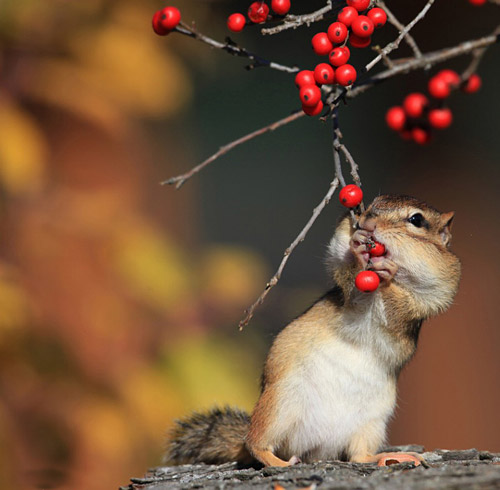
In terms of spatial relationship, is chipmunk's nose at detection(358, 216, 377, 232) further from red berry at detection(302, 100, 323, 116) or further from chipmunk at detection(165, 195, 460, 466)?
red berry at detection(302, 100, 323, 116)

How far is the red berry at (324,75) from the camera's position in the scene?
140cm

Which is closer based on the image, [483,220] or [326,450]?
[326,450]

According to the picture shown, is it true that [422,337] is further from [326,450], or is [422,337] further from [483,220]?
[326,450]

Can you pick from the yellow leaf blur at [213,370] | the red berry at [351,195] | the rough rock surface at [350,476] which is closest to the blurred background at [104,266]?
the yellow leaf blur at [213,370]

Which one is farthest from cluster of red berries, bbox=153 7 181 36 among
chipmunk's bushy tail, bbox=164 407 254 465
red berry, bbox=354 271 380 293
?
chipmunk's bushy tail, bbox=164 407 254 465

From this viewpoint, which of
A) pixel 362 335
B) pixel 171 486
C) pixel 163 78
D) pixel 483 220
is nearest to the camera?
pixel 171 486

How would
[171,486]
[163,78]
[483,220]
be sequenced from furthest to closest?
[483,220]
[163,78]
[171,486]

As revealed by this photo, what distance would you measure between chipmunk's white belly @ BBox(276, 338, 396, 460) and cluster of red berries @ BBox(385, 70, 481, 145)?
0.53 meters

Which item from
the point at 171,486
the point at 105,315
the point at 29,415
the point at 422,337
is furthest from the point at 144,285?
the point at 422,337

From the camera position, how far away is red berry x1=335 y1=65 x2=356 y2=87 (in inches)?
53.9

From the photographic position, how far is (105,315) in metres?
2.80

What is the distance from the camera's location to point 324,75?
1.40 m

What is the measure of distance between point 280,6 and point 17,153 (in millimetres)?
1297

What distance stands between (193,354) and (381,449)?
76cm
